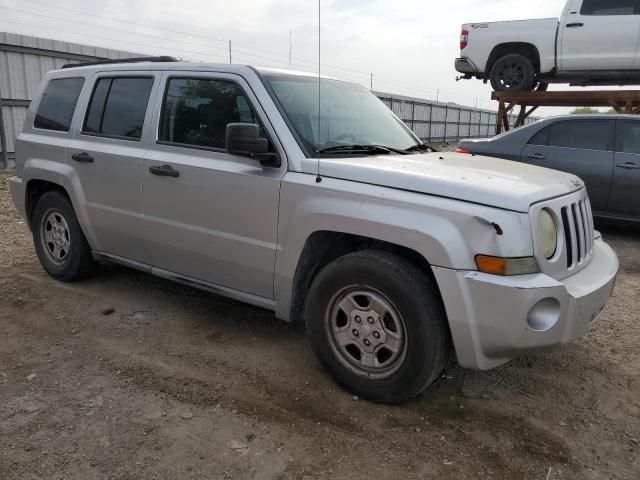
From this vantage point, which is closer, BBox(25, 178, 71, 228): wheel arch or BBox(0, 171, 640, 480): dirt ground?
BBox(0, 171, 640, 480): dirt ground

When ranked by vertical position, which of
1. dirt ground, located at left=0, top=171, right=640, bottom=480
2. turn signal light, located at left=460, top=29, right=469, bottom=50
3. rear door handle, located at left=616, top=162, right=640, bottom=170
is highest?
turn signal light, located at left=460, top=29, right=469, bottom=50

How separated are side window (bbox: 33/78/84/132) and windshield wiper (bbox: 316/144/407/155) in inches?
98.4

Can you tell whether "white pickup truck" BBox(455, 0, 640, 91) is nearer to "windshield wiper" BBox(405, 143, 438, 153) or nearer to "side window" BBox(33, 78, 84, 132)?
"windshield wiper" BBox(405, 143, 438, 153)

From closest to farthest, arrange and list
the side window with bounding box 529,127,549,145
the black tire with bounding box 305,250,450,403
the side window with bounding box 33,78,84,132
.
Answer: the black tire with bounding box 305,250,450,403 → the side window with bounding box 33,78,84,132 → the side window with bounding box 529,127,549,145

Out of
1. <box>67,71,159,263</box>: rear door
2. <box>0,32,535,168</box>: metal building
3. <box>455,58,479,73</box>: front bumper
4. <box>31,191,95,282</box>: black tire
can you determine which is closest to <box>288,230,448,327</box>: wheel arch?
<box>67,71,159,263</box>: rear door

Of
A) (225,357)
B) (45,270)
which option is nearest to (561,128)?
(225,357)

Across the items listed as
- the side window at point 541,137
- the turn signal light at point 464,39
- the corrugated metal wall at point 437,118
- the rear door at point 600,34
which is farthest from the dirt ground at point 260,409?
the corrugated metal wall at point 437,118

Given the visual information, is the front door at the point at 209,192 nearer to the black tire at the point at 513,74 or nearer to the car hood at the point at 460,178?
the car hood at the point at 460,178

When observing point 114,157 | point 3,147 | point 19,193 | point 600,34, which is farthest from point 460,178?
point 3,147

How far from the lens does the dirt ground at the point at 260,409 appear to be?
247 cm

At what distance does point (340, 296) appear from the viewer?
9.86 ft

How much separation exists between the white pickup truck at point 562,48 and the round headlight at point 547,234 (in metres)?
8.12

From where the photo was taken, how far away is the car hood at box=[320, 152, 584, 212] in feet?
8.59

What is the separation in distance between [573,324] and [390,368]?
0.95m
